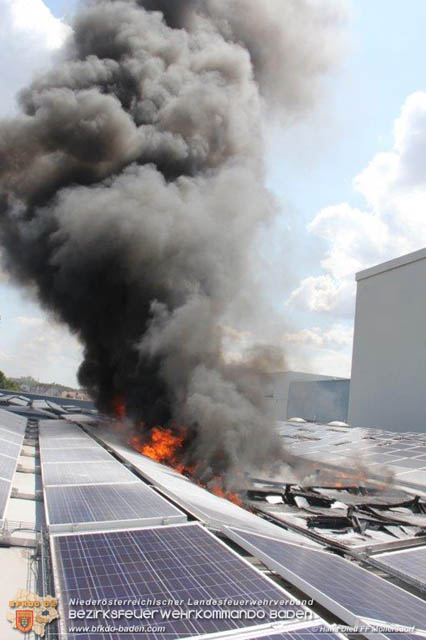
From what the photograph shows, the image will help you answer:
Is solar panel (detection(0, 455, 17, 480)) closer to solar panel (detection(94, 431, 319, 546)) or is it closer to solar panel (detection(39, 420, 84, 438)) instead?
solar panel (detection(94, 431, 319, 546))

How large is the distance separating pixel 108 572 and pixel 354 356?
38292 millimetres

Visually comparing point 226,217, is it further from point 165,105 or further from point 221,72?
point 221,72

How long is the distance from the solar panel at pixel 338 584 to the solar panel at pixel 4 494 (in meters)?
3.39

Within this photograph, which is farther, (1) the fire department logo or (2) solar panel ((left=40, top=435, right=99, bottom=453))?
(2) solar panel ((left=40, top=435, right=99, bottom=453))

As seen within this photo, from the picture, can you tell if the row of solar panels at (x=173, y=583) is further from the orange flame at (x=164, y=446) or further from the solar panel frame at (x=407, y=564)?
the orange flame at (x=164, y=446)

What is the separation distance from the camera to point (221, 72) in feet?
71.5

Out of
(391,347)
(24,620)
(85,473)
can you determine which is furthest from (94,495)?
(391,347)

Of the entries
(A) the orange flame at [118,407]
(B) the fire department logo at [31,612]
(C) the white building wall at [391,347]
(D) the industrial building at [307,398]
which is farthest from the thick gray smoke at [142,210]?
(D) the industrial building at [307,398]

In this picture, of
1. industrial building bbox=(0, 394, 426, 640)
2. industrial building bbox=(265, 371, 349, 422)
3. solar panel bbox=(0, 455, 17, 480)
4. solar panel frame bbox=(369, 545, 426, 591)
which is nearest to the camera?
industrial building bbox=(0, 394, 426, 640)

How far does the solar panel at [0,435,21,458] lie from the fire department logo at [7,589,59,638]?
273 inches

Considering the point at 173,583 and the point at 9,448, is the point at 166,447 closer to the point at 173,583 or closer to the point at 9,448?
the point at 9,448

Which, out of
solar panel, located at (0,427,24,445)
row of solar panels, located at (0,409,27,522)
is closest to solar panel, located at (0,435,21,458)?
row of solar panels, located at (0,409,27,522)

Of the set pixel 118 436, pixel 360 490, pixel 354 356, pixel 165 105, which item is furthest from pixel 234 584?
pixel 354 356

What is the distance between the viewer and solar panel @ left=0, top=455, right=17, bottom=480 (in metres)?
9.06
